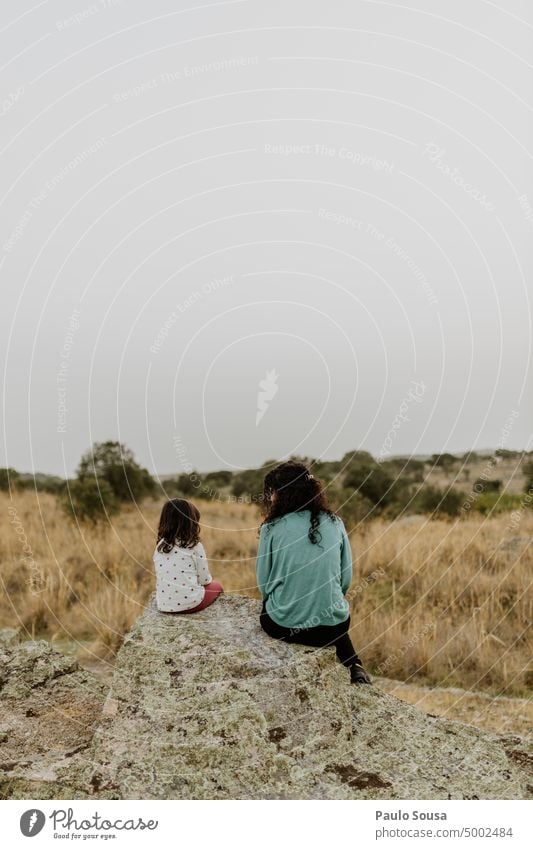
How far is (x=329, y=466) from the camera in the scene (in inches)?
544

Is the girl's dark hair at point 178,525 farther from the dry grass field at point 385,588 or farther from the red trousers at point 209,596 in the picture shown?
the dry grass field at point 385,588

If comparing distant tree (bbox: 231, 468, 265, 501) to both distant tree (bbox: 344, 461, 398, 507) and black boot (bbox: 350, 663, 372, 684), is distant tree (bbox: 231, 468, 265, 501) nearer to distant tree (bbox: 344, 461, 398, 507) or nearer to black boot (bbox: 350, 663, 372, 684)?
distant tree (bbox: 344, 461, 398, 507)

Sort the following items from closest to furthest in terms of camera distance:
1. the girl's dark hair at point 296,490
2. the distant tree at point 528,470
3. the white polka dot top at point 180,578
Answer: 1. the girl's dark hair at point 296,490
2. the white polka dot top at point 180,578
3. the distant tree at point 528,470

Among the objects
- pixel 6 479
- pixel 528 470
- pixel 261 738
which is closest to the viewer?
pixel 261 738

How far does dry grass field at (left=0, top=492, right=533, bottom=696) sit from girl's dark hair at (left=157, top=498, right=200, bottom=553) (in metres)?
2.18

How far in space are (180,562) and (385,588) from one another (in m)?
4.21

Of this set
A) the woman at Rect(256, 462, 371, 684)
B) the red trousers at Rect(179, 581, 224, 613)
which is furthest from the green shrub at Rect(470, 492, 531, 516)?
the woman at Rect(256, 462, 371, 684)

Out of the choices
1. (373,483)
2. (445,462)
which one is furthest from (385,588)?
(445,462)

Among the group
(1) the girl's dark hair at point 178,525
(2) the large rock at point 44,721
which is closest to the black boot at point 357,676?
(1) the girl's dark hair at point 178,525

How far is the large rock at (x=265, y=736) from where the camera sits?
11.8ft

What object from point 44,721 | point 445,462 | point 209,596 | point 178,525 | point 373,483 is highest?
point 445,462

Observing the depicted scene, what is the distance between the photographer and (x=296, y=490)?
14.8ft

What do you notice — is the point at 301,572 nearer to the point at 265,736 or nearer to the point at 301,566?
the point at 301,566
